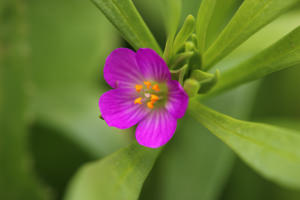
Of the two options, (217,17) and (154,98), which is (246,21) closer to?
(217,17)

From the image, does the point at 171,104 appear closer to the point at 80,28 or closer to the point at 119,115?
the point at 119,115

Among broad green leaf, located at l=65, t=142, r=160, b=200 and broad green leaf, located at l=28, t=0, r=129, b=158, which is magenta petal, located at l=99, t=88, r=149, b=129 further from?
broad green leaf, located at l=28, t=0, r=129, b=158

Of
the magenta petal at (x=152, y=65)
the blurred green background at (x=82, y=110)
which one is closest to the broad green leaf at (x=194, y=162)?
the blurred green background at (x=82, y=110)

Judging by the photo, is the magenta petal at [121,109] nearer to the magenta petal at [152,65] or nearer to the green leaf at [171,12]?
the magenta petal at [152,65]

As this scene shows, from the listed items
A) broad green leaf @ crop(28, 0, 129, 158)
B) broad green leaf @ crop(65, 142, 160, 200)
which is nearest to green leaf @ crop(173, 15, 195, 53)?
broad green leaf @ crop(65, 142, 160, 200)

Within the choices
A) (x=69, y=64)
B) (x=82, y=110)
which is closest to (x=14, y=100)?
(x=82, y=110)

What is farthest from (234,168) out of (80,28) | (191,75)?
(80,28)
